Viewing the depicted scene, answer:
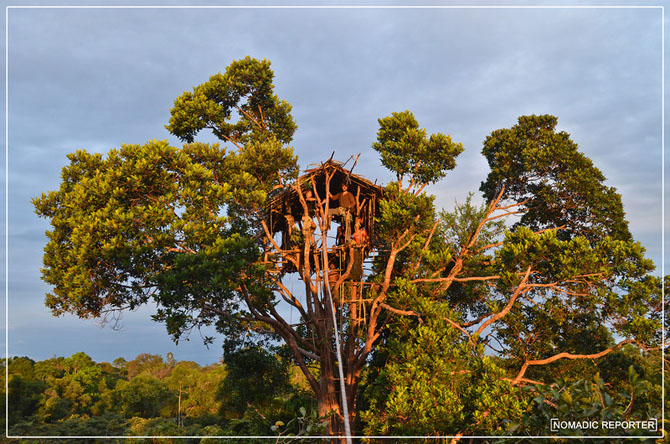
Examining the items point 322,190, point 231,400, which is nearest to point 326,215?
point 322,190

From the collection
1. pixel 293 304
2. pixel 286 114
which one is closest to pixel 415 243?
pixel 293 304

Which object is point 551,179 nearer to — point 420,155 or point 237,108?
point 420,155

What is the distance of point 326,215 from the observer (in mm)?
→ 15469

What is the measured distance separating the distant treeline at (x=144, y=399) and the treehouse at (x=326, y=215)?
14.2 ft

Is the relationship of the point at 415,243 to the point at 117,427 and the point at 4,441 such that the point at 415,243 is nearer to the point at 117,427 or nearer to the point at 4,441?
the point at 4,441

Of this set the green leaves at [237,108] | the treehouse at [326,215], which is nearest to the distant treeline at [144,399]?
the treehouse at [326,215]

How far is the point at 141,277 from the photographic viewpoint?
12.9 metres

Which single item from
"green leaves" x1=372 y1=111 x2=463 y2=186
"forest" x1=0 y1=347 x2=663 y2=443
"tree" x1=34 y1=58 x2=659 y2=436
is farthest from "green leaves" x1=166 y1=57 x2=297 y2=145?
"forest" x1=0 y1=347 x2=663 y2=443

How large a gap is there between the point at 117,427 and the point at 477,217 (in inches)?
1281

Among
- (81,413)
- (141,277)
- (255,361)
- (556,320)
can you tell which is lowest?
(81,413)

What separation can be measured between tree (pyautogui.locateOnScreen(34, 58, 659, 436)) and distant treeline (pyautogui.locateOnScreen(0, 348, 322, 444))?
161 centimetres

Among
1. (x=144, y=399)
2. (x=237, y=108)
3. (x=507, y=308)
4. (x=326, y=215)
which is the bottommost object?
(x=144, y=399)

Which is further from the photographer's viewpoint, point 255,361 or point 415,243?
point 255,361

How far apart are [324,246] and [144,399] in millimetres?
42330
